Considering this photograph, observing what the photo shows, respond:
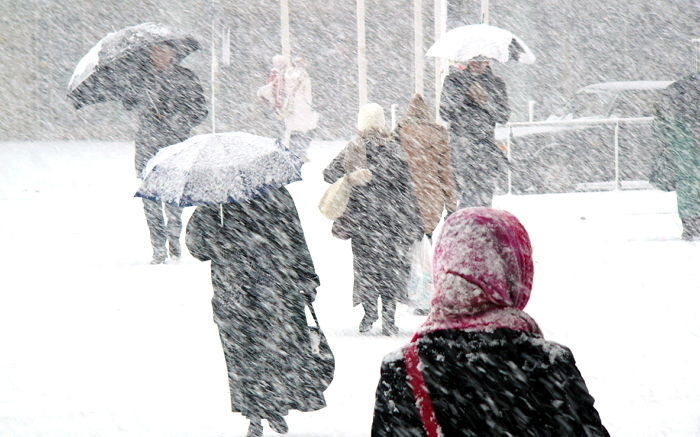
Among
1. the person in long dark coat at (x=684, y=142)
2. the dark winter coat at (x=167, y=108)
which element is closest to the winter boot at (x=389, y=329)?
the dark winter coat at (x=167, y=108)

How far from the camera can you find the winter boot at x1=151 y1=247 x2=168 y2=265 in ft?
37.0

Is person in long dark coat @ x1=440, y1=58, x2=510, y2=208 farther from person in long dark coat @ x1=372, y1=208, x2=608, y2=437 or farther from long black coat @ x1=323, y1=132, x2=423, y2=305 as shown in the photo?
person in long dark coat @ x1=372, y1=208, x2=608, y2=437

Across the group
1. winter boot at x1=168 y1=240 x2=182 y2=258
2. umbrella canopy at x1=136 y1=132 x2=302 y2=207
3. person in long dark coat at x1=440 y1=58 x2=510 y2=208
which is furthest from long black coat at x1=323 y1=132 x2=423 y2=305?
winter boot at x1=168 y1=240 x2=182 y2=258

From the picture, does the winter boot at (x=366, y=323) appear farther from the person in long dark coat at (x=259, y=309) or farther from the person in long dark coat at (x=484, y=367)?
the person in long dark coat at (x=484, y=367)

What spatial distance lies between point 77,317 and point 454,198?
8.91 ft

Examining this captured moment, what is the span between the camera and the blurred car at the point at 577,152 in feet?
54.7

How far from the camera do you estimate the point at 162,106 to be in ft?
36.2

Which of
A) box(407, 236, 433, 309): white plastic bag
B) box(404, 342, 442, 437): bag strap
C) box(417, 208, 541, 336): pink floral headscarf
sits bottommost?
box(407, 236, 433, 309): white plastic bag

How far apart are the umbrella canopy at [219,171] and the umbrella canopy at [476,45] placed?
20.5 ft

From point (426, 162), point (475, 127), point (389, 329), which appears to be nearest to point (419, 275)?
point (389, 329)

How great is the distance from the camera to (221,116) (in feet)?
85.1

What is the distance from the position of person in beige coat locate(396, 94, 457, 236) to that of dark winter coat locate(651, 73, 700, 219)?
4658 millimetres

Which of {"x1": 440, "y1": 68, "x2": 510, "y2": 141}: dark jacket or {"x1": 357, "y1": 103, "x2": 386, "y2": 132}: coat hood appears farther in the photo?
{"x1": 440, "y1": 68, "x2": 510, "y2": 141}: dark jacket

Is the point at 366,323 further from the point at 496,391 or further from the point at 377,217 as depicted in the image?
the point at 496,391
